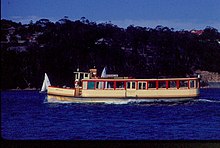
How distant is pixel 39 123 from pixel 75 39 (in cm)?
65

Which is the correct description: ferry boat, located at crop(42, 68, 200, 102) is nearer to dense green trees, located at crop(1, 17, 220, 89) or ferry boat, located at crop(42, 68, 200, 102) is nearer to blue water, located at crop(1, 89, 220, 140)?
dense green trees, located at crop(1, 17, 220, 89)

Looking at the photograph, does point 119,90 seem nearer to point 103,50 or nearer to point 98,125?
point 103,50

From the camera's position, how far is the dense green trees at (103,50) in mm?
2301

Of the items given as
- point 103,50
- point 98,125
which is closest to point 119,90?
point 103,50

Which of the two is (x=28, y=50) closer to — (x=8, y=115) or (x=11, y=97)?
(x=11, y=97)

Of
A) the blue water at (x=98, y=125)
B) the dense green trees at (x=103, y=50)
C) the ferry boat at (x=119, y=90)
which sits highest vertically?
the dense green trees at (x=103, y=50)

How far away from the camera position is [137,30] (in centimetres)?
230

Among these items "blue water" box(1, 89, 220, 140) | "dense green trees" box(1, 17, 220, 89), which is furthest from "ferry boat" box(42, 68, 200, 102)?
"blue water" box(1, 89, 220, 140)

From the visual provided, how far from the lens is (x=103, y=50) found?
104 inches

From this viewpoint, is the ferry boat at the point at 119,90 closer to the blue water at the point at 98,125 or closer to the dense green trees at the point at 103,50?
the dense green trees at the point at 103,50

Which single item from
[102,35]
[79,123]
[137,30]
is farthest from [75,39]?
[79,123]

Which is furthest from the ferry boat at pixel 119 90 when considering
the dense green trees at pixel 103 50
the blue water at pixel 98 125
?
the blue water at pixel 98 125

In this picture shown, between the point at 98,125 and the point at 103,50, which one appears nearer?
the point at 98,125

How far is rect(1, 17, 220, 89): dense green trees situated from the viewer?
2.30m
